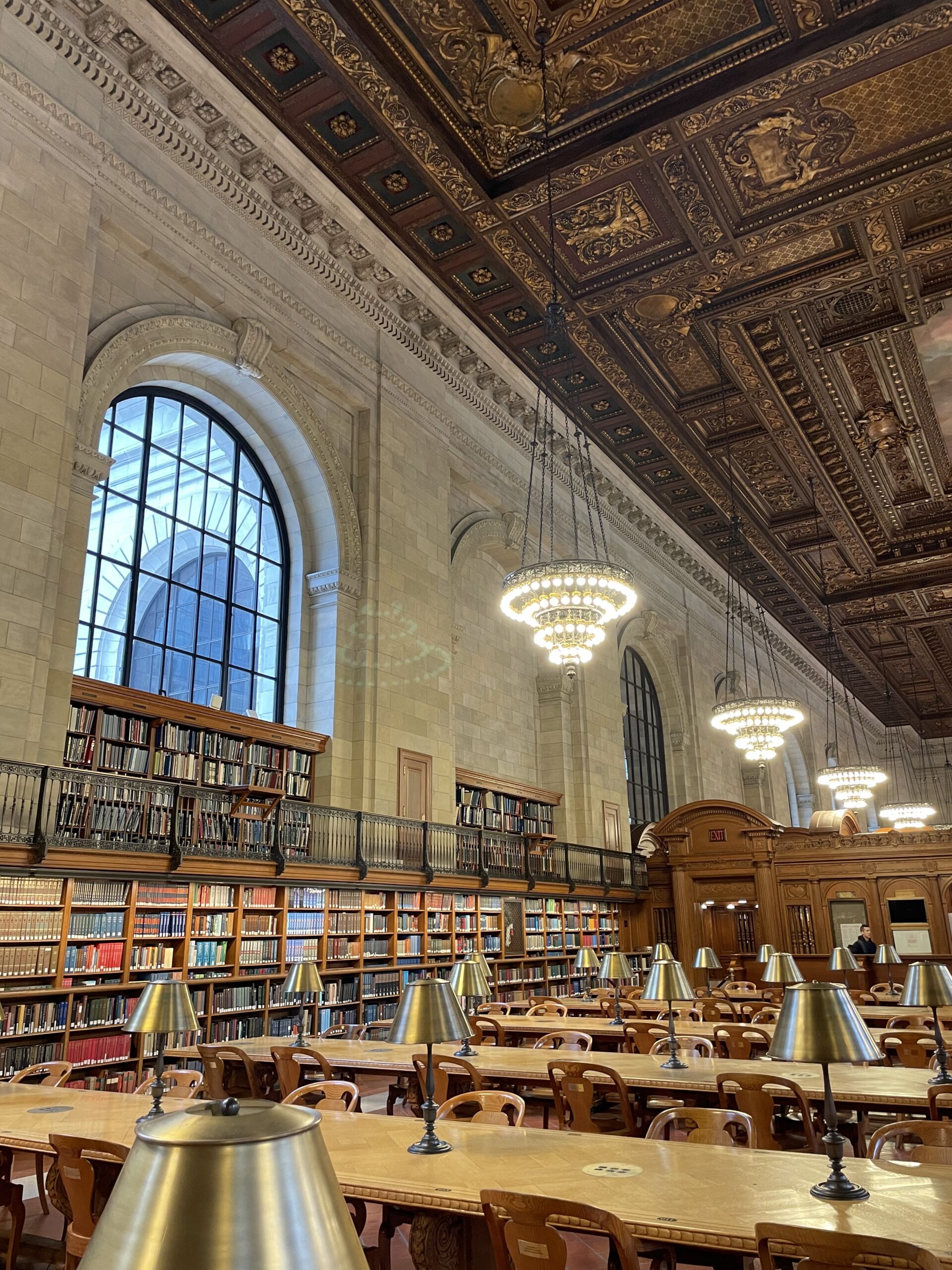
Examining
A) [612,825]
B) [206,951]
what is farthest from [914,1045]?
[612,825]

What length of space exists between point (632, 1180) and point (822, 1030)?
87cm

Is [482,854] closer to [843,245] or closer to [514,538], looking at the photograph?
[514,538]

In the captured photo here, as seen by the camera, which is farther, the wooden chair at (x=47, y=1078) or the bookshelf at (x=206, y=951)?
the bookshelf at (x=206, y=951)

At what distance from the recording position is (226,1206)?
0.77m

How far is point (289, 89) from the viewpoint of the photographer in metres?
9.85

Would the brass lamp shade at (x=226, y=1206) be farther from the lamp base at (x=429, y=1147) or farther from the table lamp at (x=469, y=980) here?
the table lamp at (x=469, y=980)

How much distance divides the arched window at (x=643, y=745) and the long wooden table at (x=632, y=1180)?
623 inches

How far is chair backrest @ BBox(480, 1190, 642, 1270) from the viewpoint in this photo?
269 centimetres

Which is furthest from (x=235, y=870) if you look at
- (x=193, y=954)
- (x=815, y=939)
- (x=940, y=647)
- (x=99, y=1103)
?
(x=940, y=647)

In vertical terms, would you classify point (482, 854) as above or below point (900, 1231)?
above

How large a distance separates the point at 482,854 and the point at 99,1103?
838 centimetres

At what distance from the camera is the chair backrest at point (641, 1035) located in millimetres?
7324

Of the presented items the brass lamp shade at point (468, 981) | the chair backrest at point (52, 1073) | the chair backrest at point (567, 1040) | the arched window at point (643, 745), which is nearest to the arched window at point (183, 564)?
the chair backrest at point (52, 1073)

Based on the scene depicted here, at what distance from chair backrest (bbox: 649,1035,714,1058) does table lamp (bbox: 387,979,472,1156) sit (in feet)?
10.9
